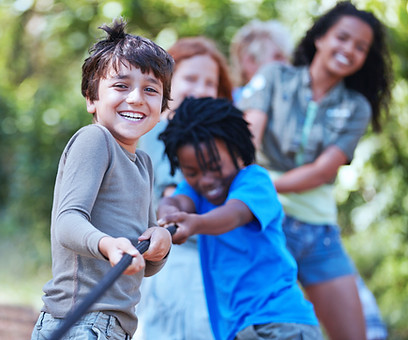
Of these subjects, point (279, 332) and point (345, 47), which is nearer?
point (279, 332)

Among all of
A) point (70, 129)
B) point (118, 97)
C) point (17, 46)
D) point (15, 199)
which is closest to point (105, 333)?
point (118, 97)

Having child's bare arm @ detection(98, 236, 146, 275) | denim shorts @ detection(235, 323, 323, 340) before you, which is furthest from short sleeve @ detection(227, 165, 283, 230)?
child's bare arm @ detection(98, 236, 146, 275)

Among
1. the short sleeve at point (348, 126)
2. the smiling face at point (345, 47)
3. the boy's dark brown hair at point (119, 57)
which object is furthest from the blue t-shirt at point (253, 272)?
the smiling face at point (345, 47)

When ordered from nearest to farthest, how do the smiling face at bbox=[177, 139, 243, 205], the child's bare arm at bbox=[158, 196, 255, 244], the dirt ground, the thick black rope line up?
the thick black rope < the child's bare arm at bbox=[158, 196, 255, 244] < the smiling face at bbox=[177, 139, 243, 205] < the dirt ground

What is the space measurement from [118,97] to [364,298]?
10.4 feet

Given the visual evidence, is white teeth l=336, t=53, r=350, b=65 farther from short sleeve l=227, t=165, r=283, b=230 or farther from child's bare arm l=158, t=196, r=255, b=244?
child's bare arm l=158, t=196, r=255, b=244

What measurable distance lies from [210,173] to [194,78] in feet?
3.20

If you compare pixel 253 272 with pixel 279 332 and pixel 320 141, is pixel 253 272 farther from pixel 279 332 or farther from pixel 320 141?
pixel 320 141

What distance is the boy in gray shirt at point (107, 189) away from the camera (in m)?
1.74

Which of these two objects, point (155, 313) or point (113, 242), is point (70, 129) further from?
point (113, 242)

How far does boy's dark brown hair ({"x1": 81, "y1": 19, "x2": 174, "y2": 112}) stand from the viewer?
1.88 meters

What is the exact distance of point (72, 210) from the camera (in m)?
1.69

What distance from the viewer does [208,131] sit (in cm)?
256

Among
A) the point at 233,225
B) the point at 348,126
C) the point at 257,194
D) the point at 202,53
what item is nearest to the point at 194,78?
the point at 202,53
